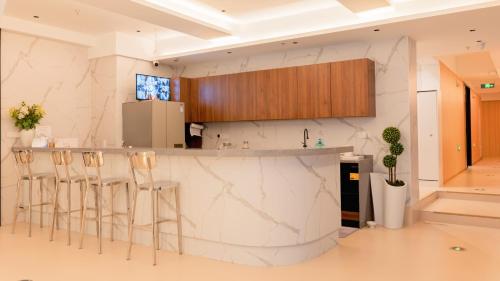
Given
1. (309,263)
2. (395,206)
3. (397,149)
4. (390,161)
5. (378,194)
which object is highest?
(397,149)

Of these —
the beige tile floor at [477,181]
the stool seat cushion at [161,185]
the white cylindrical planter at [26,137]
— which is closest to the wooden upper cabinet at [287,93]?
the white cylindrical planter at [26,137]

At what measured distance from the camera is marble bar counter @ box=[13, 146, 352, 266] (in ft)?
12.7

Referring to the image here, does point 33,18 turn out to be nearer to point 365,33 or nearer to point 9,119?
point 9,119

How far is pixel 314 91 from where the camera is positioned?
6.12m

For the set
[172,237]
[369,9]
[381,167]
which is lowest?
[172,237]

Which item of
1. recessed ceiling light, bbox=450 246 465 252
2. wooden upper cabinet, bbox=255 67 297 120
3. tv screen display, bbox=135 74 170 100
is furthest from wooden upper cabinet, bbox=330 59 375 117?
tv screen display, bbox=135 74 170 100

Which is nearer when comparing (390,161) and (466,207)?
(390,161)

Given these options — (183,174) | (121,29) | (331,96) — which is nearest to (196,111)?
(121,29)

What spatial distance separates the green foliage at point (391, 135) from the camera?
5.58 m

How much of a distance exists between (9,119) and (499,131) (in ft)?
56.4

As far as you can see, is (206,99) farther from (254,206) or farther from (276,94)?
(254,206)

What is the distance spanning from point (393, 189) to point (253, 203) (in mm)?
2471

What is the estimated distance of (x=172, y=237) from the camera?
4.43 m

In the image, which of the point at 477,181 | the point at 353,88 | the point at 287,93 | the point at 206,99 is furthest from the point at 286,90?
the point at 477,181
